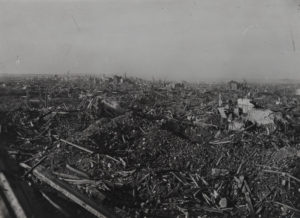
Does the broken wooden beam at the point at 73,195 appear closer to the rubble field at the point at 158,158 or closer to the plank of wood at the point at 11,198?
the rubble field at the point at 158,158

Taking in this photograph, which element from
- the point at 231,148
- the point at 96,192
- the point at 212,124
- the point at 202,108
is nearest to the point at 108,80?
the point at 202,108

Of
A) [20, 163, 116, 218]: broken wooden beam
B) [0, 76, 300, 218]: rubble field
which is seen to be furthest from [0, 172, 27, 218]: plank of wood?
[20, 163, 116, 218]: broken wooden beam

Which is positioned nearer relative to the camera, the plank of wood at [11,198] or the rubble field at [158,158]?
the plank of wood at [11,198]

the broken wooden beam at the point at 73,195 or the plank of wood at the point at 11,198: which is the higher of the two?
the plank of wood at the point at 11,198

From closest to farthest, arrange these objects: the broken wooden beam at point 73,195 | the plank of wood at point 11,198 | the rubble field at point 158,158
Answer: the plank of wood at point 11,198, the broken wooden beam at point 73,195, the rubble field at point 158,158

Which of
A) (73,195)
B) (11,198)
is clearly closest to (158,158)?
(73,195)

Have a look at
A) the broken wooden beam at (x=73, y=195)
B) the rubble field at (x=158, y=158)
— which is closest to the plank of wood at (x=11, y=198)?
the rubble field at (x=158, y=158)

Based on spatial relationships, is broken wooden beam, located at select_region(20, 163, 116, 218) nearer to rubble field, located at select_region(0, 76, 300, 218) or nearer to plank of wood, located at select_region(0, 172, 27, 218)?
rubble field, located at select_region(0, 76, 300, 218)

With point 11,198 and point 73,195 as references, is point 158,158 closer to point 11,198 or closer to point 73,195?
point 73,195

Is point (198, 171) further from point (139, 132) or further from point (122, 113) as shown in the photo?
point (122, 113)
